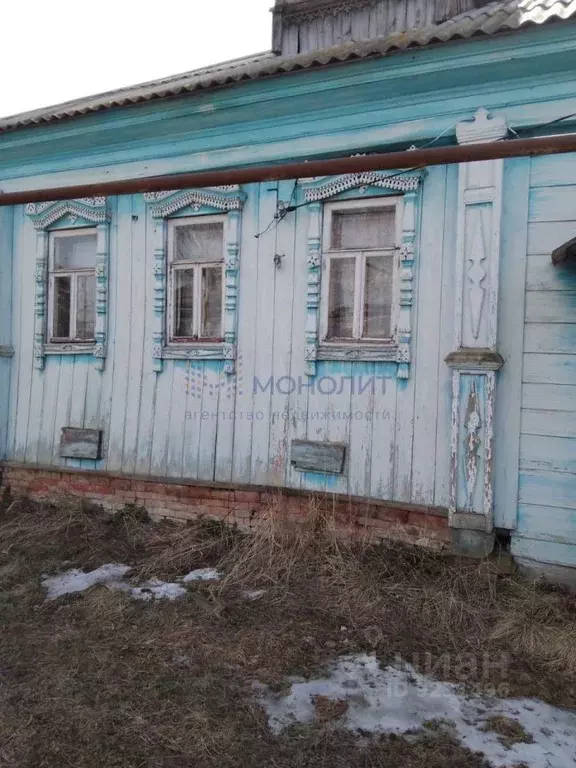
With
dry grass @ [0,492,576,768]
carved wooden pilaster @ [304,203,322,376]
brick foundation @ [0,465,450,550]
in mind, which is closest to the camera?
dry grass @ [0,492,576,768]

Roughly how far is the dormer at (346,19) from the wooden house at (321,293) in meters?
0.02

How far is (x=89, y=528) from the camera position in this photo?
4.53m

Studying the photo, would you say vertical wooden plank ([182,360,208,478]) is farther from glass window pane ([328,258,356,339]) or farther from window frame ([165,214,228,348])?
glass window pane ([328,258,356,339])

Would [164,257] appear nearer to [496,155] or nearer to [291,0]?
[291,0]

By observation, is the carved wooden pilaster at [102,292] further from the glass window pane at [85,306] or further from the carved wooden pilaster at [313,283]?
the carved wooden pilaster at [313,283]

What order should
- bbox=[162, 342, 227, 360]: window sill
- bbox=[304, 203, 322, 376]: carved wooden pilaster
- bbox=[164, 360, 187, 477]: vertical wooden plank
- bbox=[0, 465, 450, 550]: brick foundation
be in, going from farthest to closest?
1. bbox=[164, 360, 187, 477]: vertical wooden plank
2. bbox=[162, 342, 227, 360]: window sill
3. bbox=[304, 203, 322, 376]: carved wooden pilaster
4. bbox=[0, 465, 450, 550]: brick foundation

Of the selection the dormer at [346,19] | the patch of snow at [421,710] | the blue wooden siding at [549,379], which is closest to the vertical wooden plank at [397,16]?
the dormer at [346,19]

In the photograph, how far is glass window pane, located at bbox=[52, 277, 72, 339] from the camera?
206 inches

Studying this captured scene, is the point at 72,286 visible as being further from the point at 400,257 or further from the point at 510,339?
the point at 510,339

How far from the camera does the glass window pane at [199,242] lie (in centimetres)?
461

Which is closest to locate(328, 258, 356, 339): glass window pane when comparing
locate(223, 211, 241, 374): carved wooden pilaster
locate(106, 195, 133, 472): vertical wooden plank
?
locate(223, 211, 241, 374): carved wooden pilaster

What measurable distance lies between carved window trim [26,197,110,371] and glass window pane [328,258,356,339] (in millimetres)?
2107

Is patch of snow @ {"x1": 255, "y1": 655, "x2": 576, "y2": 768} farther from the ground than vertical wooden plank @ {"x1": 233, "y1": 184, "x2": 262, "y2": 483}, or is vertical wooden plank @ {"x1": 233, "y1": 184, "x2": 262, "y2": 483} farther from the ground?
vertical wooden plank @ {"x1": 233, "y1": 184, "x2": 262, "y2": 483}

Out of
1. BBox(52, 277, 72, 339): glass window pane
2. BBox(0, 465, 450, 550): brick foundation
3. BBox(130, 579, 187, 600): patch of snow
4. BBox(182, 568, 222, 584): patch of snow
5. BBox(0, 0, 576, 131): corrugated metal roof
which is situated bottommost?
BBox(130, 579, 187, 600): patch of snow
